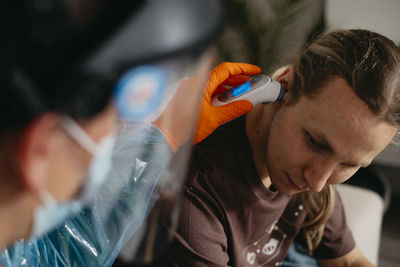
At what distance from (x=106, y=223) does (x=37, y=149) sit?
1.77ft

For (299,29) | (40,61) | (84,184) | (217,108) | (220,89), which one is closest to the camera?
(40,61)

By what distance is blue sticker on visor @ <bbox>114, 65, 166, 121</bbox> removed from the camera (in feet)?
1.32

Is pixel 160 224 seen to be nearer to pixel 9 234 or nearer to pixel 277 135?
pixel 9 234

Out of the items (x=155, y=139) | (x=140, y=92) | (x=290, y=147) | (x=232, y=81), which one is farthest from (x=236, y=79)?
(x=140, y=92)

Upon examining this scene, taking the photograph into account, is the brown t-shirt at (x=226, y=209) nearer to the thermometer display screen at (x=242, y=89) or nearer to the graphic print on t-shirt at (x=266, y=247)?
the graphic print on t-shirt at (x=266, y=247)

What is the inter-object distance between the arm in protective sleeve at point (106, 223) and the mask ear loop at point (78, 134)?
1.15 feet

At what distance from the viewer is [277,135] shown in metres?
0.95

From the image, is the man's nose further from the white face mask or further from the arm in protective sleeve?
the white face mask

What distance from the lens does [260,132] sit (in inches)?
40.2

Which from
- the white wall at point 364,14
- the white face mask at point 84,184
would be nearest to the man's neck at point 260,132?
the white face mask at point 84,184

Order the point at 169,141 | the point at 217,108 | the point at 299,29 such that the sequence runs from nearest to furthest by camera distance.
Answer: the point at 169,141, the point at 217,108, the point at 299,29

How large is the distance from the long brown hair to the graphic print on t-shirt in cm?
42

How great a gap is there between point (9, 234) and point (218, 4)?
0.36 m

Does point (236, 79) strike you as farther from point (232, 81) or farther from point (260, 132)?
point (260, 132)
